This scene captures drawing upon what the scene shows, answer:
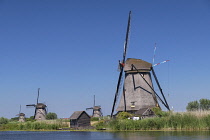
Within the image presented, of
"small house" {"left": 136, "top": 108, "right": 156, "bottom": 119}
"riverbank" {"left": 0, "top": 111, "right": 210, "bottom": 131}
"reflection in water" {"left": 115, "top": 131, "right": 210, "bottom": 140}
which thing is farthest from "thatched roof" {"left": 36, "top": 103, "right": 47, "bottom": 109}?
"reflection in water" {"left": 115, "top": 131, "right": 210, "bottom": 140}

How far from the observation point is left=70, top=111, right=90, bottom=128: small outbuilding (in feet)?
139

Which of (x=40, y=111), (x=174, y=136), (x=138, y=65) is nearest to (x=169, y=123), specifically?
(x=174, y=136)

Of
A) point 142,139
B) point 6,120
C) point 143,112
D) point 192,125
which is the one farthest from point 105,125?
point 6,120

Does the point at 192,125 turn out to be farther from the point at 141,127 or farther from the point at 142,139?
the point at 142,139

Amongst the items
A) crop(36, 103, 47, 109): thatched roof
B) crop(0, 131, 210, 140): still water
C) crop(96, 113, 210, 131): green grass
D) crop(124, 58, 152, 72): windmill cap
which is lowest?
crop(0, 131, 210, 140): still water

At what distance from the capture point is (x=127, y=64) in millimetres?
38375

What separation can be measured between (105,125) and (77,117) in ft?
33.6

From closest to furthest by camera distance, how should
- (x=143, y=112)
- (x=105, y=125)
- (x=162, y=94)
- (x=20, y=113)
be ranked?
(x=105, y=125) → (x=143, y=112) → (x=162, y=94) → (x=20, y=113)

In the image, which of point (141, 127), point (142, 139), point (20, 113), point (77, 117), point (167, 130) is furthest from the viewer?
point (20, 113)

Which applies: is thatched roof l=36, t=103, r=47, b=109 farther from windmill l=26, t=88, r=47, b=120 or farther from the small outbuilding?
the small outbuilding

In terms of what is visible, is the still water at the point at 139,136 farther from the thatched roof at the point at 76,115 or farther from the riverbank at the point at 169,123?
the thatched roof at the point at 76,115

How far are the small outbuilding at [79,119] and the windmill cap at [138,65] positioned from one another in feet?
31.2

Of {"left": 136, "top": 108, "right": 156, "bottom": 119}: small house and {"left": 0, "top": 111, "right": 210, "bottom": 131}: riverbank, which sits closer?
{"left": 0, "top": 111, "right": 210, "bottom": 131}: riverbank

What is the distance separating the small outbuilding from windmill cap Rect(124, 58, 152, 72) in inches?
375
